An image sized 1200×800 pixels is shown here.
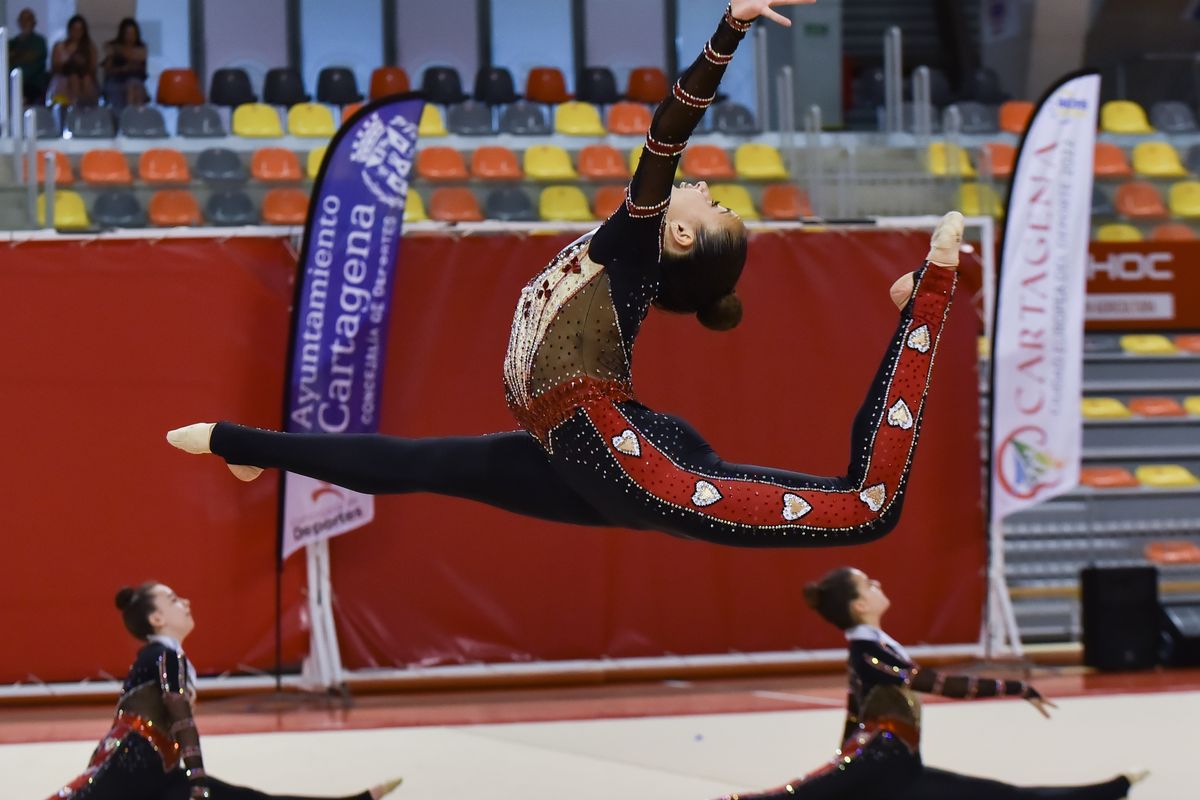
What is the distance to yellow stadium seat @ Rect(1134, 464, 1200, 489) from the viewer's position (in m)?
9.09

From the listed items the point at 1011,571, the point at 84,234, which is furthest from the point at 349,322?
the point at 1011,571

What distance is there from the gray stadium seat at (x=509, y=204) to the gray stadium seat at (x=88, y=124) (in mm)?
2665

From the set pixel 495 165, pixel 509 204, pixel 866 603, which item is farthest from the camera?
pixel 495 165

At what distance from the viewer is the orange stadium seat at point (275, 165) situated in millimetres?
9883

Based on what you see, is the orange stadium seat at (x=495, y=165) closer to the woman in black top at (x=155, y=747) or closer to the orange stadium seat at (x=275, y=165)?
the orange stadium seat at (x=275, y=165)

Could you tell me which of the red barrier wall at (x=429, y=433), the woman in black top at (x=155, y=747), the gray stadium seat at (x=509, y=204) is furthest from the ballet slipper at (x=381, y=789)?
the gray stadium seat at (x=509, y=204)

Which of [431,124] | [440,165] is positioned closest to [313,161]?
[440,165]

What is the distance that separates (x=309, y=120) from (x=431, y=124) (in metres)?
0.89

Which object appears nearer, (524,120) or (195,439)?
(195,439)

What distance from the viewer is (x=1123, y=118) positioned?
11750 millimetres

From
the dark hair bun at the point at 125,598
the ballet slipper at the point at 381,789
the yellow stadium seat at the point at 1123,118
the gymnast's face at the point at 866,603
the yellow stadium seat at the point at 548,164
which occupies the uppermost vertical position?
the yellow stadium seat at the point at 1123,118

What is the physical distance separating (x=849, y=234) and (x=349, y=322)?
268 cm

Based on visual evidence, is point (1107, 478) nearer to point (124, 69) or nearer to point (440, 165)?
point (440, 165)

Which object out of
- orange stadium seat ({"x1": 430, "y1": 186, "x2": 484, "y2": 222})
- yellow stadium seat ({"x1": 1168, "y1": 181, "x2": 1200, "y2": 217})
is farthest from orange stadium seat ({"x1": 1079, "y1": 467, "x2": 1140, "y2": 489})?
orange stadium seat ({"x1": 430, "y1": 186, "x2": 484, "y2": 222})
